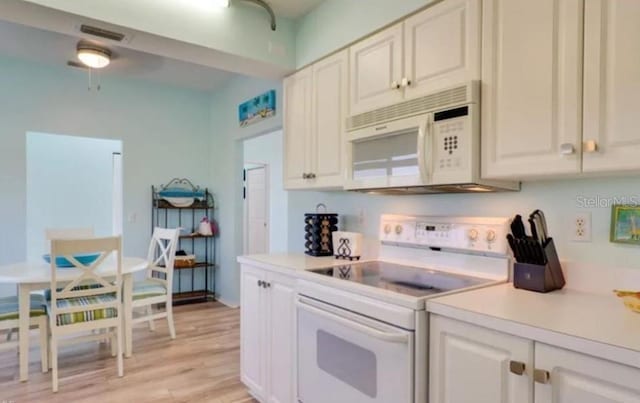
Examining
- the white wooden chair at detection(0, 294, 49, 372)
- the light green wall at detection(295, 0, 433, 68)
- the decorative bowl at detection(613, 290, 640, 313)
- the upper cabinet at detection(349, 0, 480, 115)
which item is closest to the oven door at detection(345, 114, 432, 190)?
the upper cabinet at detection(349, 0, 480, 115)

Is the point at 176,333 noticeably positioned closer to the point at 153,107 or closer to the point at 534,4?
the point at 153,107

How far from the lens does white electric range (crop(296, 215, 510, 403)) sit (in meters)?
1.36

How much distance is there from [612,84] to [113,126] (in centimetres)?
449

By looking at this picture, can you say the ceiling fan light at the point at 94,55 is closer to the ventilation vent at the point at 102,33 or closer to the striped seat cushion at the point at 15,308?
the ventilation vent at the point at 102,33

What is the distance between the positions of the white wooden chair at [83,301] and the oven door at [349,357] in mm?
1629

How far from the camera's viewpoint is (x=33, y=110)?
3863 millimetres

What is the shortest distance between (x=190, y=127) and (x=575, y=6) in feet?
14.3

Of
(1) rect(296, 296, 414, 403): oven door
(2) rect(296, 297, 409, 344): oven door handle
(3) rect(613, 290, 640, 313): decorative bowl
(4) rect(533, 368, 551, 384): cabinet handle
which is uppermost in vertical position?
(3) rect(613, 290, 640, 313): decorative bowl

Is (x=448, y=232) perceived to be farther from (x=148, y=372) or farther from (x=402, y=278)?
(x=148, y=372)

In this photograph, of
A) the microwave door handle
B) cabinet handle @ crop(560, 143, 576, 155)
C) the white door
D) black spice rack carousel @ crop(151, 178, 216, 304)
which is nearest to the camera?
cabinet handle @ crop(560, 143, 576, 155)

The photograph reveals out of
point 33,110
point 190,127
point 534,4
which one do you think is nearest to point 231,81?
point 190,127

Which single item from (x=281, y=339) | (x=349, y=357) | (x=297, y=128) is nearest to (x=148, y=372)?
(x=281, y=339)

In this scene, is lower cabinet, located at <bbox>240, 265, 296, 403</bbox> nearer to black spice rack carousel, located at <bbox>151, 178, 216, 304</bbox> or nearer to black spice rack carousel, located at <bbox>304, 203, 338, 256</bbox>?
black spice rack carousel, located at <bbox>304, 203, 338, 256</bbox>

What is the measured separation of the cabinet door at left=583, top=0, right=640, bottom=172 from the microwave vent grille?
41cm
